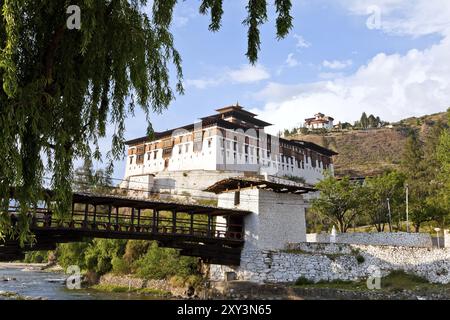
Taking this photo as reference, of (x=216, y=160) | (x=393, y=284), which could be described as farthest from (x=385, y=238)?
(x=216, y=160)

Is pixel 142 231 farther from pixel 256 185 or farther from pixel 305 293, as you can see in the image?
pixel 305 293

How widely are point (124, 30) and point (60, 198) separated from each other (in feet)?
9.45

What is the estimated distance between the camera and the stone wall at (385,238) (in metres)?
32.1

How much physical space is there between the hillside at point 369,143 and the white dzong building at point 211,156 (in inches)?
1379

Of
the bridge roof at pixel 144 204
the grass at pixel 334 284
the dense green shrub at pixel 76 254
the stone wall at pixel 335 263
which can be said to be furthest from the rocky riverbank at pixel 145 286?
the grass at pixel 334 284

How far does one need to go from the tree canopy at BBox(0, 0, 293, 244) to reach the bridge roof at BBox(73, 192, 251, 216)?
1365 centimetres

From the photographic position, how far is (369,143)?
4488 inches

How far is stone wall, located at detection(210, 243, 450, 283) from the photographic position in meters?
26.6

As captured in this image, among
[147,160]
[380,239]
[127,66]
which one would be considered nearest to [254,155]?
[147,160]

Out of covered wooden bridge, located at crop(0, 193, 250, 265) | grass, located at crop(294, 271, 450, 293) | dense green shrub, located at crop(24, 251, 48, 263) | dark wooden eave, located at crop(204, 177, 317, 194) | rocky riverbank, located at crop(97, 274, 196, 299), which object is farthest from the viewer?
dense green shrub, located at crop(24, 251, 48, 263)

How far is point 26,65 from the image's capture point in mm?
6828

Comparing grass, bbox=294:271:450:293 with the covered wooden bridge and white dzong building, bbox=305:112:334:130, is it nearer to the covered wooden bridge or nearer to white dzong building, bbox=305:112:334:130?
the covered wooden bridge
